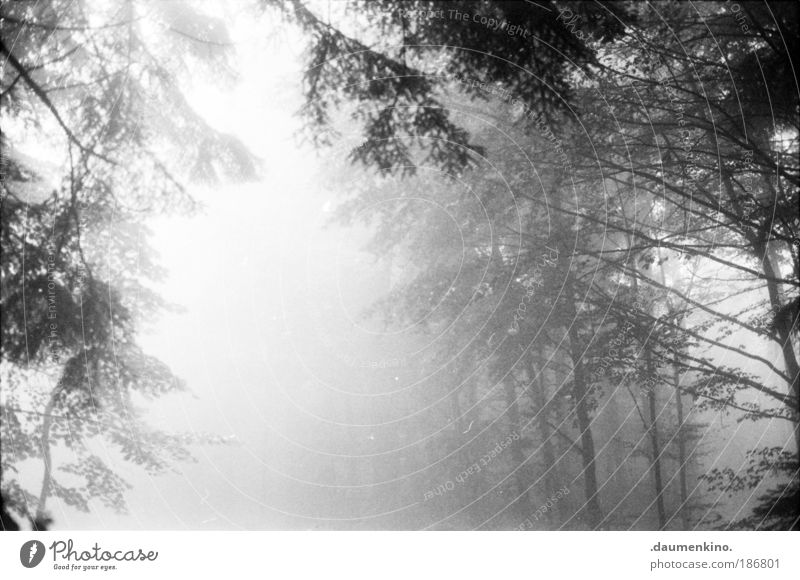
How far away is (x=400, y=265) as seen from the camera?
1608 mm

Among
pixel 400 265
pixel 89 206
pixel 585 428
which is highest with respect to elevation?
pixel 89 206

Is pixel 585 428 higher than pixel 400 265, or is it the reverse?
pixel 400 265

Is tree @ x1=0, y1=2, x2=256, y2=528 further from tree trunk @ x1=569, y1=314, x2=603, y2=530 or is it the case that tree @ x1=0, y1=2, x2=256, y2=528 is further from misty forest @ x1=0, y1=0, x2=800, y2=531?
tree trunk @ x1=569, y1=314, x2=603, y2=530

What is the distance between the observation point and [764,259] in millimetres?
1654

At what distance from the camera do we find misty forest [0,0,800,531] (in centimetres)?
155

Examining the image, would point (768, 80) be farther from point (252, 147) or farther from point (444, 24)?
point (252, 147)

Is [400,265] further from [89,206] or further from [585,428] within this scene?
[89,206]

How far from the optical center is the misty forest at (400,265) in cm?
155

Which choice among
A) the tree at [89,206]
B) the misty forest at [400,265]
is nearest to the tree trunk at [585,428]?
the misty forest at [400,265]

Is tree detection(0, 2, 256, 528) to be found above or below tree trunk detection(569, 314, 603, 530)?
above

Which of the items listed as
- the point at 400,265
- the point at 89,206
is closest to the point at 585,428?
the point at 400,265

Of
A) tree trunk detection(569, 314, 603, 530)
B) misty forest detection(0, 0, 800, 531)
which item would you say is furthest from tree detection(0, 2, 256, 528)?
tree trunk detection(569, 314, 603, 530)

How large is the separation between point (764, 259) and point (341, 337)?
1610 millimetres
